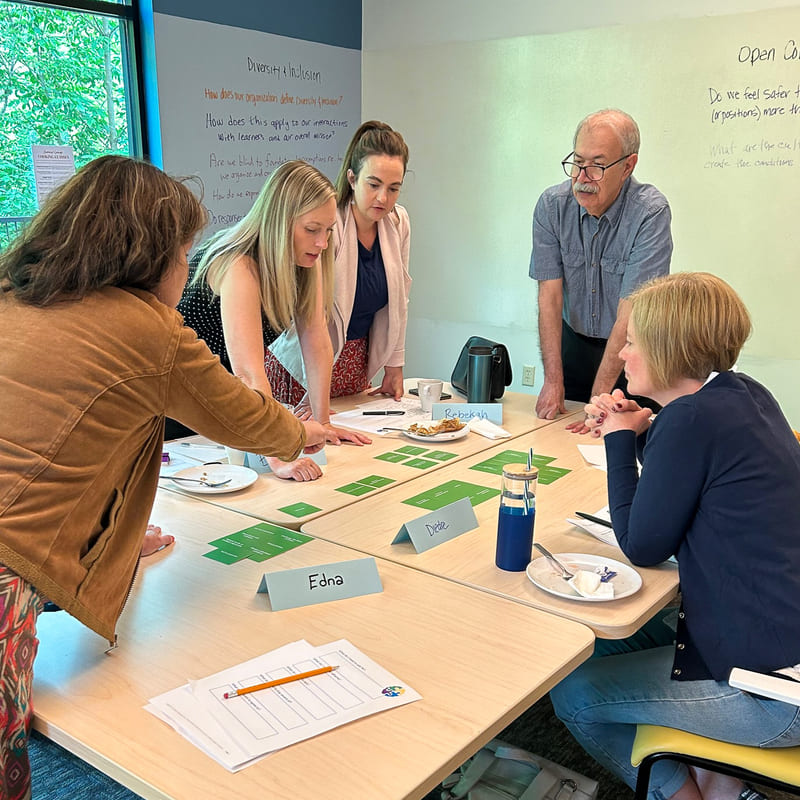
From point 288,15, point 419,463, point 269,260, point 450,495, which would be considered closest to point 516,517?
point 450,495

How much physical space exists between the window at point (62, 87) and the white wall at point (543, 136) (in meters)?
1.54

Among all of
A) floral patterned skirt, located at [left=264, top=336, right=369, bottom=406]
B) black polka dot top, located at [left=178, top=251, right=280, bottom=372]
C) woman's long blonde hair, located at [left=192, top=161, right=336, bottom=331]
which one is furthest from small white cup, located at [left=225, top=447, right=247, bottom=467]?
black polka dot top, located at [left=178, top=251, right=280, bottom=372]

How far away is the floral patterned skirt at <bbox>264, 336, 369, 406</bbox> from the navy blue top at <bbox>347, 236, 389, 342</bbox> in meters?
0.05

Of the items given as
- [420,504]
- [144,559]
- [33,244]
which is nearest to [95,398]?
[33,244]

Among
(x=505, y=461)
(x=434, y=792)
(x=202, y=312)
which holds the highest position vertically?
(x=202, y=312)

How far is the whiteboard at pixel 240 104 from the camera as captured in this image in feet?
13.1

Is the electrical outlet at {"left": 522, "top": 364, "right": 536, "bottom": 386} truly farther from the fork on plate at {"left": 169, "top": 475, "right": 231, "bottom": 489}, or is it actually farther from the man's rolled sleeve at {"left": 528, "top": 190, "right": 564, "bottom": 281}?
the fork on plate at {"left": 169, "top": 475, "right": 231, "bottom": 489}

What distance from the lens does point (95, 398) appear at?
3.69 ft

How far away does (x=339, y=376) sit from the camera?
2.79 m

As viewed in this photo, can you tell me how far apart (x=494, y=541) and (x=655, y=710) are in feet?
1.37

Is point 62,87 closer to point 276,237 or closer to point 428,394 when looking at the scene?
point 276,237

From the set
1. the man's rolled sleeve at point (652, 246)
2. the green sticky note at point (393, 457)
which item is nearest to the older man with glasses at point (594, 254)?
the man's rolled sleeve at point (652, 246)

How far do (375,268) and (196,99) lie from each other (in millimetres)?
1953

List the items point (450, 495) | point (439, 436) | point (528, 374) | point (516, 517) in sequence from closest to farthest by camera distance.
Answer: point (516, 517)
point (450, 495)
point (439, 436)
point (528, 374)
